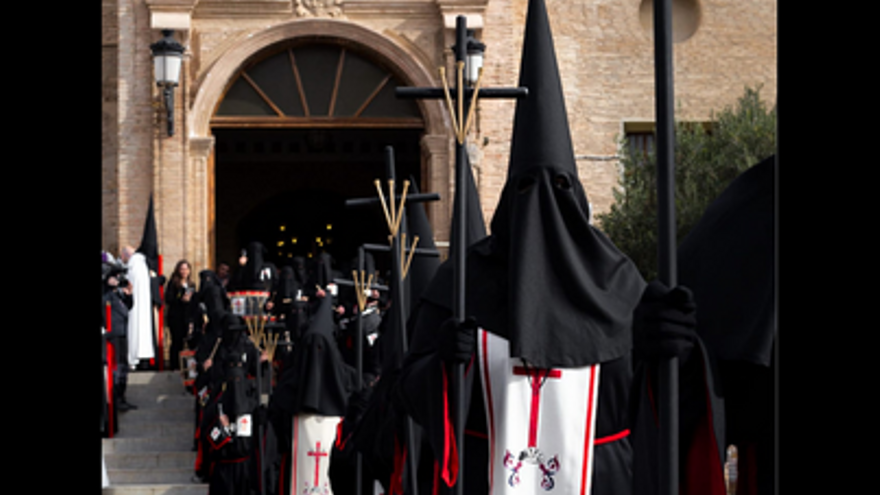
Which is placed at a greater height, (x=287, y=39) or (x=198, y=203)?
(x=287, y=39)

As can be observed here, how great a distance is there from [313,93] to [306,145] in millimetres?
7864

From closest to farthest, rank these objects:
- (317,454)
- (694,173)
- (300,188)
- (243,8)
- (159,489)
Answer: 1. (317,454)
2. (159,489)
3. (694,173)
4. (243,8)
5. (300,188)

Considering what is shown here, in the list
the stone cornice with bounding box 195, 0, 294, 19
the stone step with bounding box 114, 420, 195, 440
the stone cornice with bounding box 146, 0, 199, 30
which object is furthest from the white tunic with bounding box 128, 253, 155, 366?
the stone cornice with bounding box 195, 0, 294, 19

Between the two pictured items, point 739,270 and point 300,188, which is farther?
point 300,188

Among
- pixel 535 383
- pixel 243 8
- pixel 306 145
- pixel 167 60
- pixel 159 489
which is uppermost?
pixel 243 8

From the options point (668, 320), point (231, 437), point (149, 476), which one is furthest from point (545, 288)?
point (149, 476)

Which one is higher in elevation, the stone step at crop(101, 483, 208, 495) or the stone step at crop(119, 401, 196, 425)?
the stone step at crop(119, 401, 196, 425)

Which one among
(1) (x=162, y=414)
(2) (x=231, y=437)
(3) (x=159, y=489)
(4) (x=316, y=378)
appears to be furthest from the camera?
(1) (x=162, y=414)

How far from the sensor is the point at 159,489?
1720 centimetres

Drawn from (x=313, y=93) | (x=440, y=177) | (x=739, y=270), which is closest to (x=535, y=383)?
(x=739, y=270)

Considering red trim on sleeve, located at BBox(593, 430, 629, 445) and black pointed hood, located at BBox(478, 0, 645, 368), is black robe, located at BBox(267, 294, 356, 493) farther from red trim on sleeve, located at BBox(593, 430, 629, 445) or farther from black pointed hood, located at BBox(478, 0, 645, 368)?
black pointed hood, located at BBox(478, 0, 645, 368)

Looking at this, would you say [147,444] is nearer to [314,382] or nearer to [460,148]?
[314,382]

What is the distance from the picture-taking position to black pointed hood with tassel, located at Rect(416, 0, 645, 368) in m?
5.24

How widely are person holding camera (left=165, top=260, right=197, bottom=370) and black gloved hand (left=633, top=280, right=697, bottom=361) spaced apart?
1741 cm
